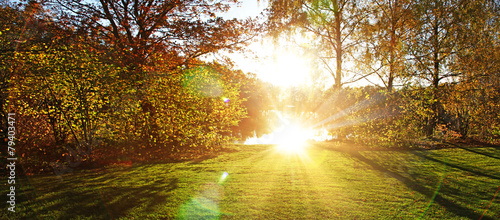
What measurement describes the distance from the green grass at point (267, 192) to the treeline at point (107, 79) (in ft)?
3.66

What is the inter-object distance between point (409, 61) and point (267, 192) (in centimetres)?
1262

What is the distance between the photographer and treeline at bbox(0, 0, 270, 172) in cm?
612

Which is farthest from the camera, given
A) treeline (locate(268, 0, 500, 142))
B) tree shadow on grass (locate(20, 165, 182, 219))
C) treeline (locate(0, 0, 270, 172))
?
treeline (locate(268, 0, 500, 142))

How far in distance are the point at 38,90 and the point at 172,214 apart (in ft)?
16.5

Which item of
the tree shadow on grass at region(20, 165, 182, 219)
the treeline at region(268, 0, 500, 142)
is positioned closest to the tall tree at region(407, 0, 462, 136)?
the treeline at region(268, 0, 500, 142)

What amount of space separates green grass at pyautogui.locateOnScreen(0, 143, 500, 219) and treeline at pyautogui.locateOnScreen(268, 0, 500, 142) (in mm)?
4611

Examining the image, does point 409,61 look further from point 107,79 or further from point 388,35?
point 107,79

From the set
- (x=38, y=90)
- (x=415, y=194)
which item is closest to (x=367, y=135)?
(x=415, y=194)

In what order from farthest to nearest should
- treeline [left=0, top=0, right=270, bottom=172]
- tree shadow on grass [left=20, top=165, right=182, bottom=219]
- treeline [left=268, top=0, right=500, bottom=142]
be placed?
1. treeline [left=268, top=0, right=500, bottom=142]
2. treeline [left=0, top=0, right=270, bottom=172]
3. tree shadow on grass [left=20, top=165, right=182, bottom=219]

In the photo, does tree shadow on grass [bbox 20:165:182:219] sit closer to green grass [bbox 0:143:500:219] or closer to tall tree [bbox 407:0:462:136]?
green grass [bbox 0:143:500:219]

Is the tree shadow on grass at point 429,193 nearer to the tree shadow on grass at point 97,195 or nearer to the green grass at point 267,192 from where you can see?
the green grass at point 267,192

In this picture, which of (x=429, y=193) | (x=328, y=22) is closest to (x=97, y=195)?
(x=429, y=193)

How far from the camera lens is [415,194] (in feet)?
15.5

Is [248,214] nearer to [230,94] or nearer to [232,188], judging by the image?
[232,188]
